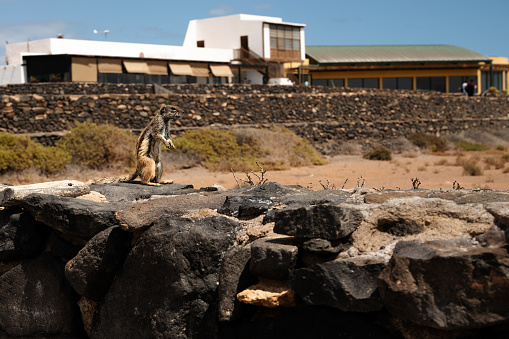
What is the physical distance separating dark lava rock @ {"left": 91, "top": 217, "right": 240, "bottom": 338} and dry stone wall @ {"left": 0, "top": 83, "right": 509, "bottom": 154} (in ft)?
64.7

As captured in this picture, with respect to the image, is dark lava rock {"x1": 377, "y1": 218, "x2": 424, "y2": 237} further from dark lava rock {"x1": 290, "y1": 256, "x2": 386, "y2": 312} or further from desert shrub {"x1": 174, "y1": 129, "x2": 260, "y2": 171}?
desert shrub {"x1": 174, "y1": 129, "x2": 260, "y2": 171}

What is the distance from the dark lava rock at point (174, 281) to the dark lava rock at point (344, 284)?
0.68 m

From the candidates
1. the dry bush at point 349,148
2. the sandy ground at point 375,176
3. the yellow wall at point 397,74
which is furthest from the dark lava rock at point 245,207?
the yellow wall at point 397,74

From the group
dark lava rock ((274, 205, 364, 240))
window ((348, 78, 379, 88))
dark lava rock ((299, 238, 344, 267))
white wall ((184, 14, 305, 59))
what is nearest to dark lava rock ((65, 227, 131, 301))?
dark lava rock ((274, 205, 364, 240))

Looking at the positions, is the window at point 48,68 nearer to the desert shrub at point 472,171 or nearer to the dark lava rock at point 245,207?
the desert shrub at point 472,171

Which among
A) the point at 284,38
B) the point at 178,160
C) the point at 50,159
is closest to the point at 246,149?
the point at 178,160

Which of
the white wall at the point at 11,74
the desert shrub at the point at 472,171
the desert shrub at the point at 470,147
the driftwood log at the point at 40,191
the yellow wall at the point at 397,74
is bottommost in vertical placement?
the desert shrub at the point at 472,171

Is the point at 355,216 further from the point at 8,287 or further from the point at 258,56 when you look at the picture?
the point at 258,56

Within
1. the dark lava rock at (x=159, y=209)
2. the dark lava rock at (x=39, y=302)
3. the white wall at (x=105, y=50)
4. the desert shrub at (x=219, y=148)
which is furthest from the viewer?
the white wall at (x=105, y=50)

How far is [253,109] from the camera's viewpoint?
28484mm

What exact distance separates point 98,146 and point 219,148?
4.65 m

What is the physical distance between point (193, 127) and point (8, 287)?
2193cm

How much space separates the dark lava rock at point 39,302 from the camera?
13.8ft

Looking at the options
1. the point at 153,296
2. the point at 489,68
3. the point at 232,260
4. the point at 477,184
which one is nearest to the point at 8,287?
the point at 153,296
